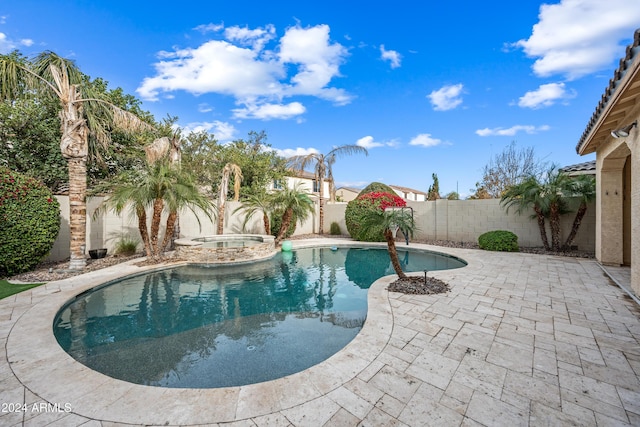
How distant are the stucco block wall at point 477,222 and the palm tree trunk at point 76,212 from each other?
13.9 meters

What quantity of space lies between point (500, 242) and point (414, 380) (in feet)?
33.1

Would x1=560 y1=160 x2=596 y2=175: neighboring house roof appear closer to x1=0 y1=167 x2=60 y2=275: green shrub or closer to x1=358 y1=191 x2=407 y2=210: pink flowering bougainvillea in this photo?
x1=358 y1=191 x2=407 y2=210: pink flowering bougainvillea

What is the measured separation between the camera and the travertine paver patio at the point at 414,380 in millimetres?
2236

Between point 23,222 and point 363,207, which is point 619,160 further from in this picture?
point 23,222

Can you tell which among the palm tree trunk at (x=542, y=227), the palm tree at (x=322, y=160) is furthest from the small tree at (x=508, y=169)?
the palm tree at (x=322, y=160)

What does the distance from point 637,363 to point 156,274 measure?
32.7ft

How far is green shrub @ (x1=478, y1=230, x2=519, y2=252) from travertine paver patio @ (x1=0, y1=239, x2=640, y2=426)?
6029mm

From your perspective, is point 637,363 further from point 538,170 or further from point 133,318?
point 538,170

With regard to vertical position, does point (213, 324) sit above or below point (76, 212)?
below

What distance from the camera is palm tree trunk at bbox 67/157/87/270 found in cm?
749

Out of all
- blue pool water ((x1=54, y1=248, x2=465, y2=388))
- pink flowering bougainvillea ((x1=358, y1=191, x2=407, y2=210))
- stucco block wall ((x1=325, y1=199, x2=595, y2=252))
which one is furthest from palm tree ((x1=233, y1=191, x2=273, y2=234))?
stucco block wall ((x1=325, y1=199, x2=595, y2=252))

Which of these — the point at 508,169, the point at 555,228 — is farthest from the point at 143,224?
the point at 508,169

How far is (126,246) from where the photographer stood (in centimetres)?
1000

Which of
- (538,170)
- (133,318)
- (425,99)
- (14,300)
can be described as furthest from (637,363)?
(538,170)
